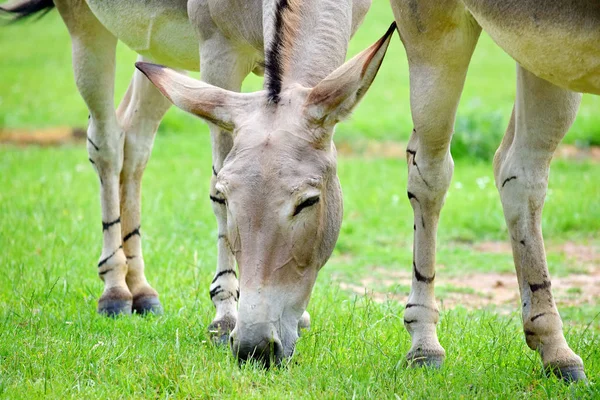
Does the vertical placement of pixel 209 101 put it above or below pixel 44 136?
below

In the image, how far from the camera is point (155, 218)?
8.38 meters

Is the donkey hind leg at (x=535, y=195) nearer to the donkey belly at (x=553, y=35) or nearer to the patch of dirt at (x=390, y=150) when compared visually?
the donkey belly at (x=553, y=35)

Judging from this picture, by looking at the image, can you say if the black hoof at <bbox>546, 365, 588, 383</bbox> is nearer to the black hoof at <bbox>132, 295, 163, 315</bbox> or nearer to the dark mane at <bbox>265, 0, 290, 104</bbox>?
the dark mane at <bbox>265, 0, 290, 104</bbox>

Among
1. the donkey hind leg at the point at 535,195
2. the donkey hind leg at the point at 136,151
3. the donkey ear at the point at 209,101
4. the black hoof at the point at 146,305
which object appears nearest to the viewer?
the donkey ear at the point at 209,101

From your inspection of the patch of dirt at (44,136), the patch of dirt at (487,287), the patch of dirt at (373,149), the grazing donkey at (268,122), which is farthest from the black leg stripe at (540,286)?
the patch of dirt at (44,136)

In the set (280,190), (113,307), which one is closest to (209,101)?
(280,190)

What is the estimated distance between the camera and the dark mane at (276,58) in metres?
3.79

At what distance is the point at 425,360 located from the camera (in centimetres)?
423

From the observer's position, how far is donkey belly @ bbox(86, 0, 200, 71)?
16.6 feet

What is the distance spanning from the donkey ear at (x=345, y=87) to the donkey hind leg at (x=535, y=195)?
91 cm

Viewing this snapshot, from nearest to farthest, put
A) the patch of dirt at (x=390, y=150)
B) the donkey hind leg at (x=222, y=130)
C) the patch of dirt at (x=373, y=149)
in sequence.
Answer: the donkey hind leg at (x=222, y=130) < the patch of dirt at (x=390, y=150) < the patch of dirt at (x=373, y=149)

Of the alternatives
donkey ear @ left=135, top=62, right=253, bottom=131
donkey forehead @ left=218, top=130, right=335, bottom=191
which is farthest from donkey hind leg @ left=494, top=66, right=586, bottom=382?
donkey ear @ left=135, top=62, right=253, bottom=131

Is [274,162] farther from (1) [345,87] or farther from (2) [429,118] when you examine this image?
(2) [429,118]

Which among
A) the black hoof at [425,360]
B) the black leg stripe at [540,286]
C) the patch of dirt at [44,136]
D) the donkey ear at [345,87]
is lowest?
the black hoof at [425,360]
